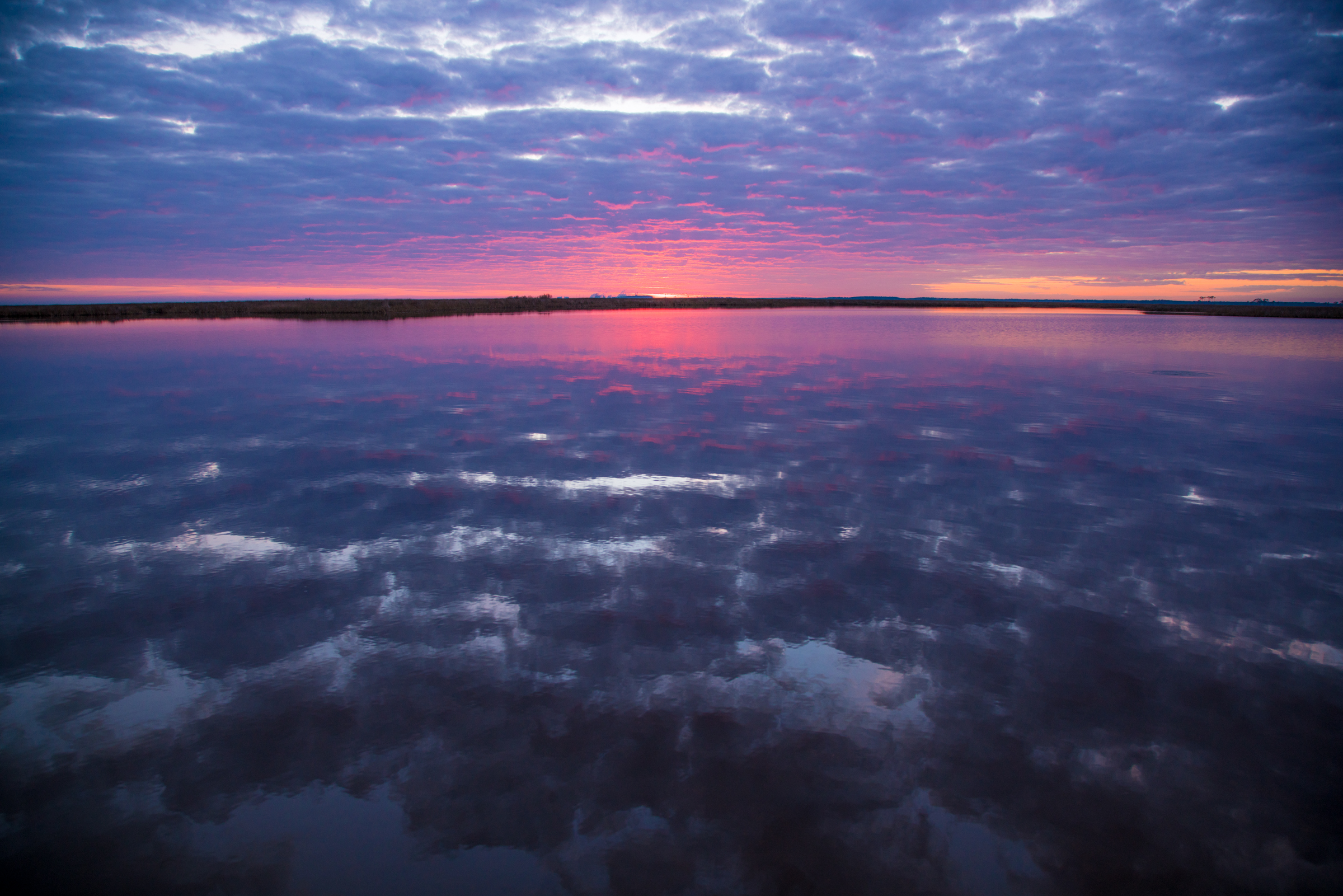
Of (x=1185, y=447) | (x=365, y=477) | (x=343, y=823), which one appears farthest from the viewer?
(x=1185, y=447)

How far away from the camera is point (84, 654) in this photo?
19.6 feet

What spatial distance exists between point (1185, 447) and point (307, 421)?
67.0 ft

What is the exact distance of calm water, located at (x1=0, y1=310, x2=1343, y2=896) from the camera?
396 centimetres

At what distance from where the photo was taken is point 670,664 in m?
5.77

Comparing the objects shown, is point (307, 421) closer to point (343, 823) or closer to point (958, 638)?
point (343, 823)

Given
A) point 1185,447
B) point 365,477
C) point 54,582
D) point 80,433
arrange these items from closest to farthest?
point 54,582 < point 365,477 < point 1185,447 < point 80,433

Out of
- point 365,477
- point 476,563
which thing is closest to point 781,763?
point 476,563

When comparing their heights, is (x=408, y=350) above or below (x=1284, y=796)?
above

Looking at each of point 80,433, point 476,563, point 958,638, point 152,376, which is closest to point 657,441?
point 476,563

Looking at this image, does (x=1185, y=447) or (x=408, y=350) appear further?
(x=408, y=350)

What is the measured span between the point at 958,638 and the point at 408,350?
A: 32707mm

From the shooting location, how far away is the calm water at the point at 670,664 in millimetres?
3957

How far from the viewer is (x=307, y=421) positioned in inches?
632

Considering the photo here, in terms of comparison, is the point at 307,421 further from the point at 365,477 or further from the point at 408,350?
the point at 408,350
